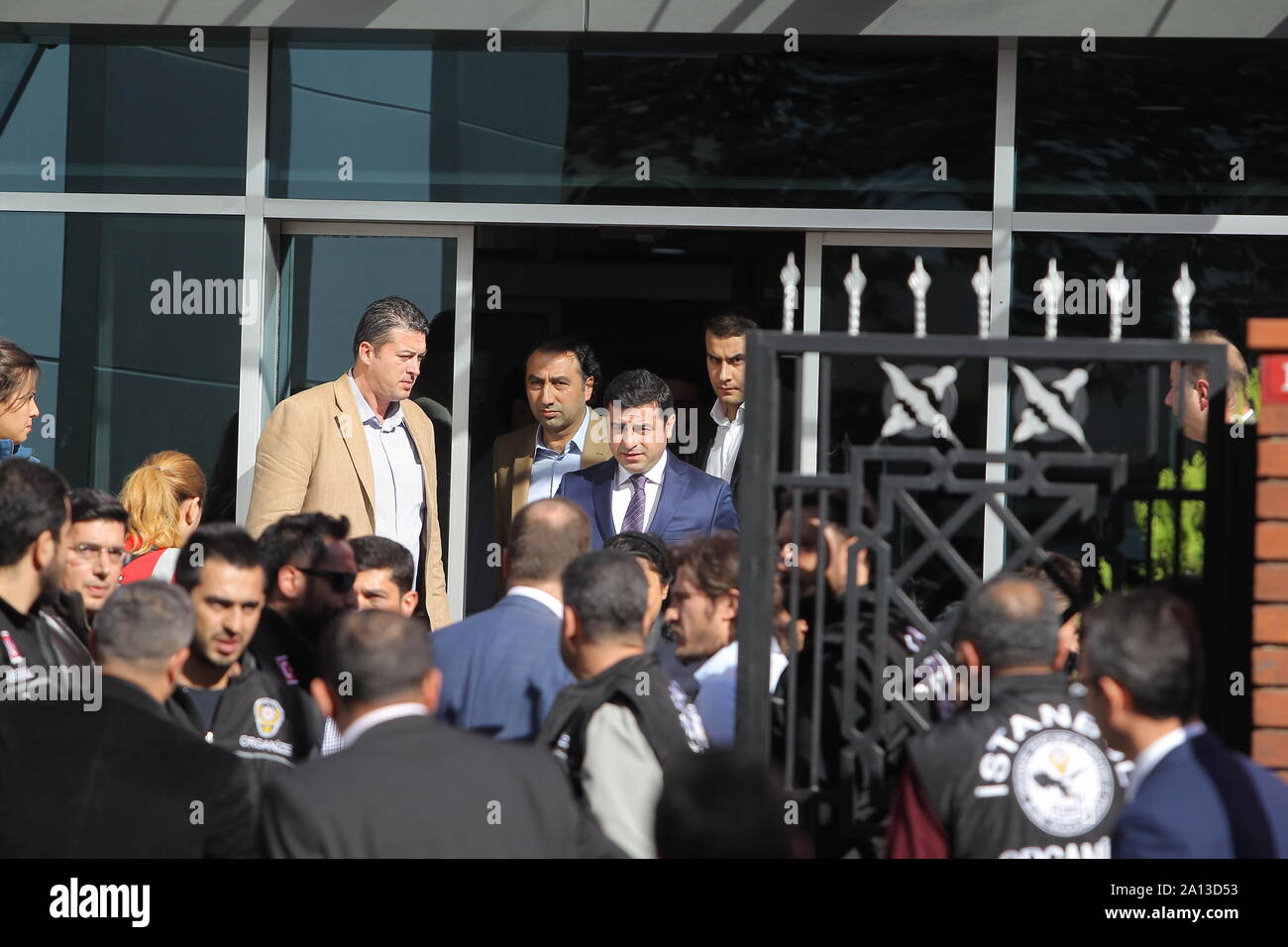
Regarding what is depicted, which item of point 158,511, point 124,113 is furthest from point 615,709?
point 124,113

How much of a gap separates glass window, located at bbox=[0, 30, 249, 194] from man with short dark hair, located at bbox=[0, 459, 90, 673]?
3.50m

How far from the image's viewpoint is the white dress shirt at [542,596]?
4.38 meters

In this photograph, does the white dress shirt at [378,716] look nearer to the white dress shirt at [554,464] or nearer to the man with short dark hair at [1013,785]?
the man with short dark hair at [1013,785]

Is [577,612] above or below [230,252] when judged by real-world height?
below

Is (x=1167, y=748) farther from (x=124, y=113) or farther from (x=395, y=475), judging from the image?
(x=124, y=113)

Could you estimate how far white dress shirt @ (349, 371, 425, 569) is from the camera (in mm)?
6496

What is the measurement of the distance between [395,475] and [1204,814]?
14.0 ft

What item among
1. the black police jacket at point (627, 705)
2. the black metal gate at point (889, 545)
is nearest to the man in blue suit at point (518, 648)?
the black police jacket at point (627, 705)

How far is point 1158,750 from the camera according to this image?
10.1ft

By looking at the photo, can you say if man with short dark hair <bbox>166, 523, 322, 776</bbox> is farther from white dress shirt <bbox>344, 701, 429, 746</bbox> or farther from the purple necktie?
the purple necktie
